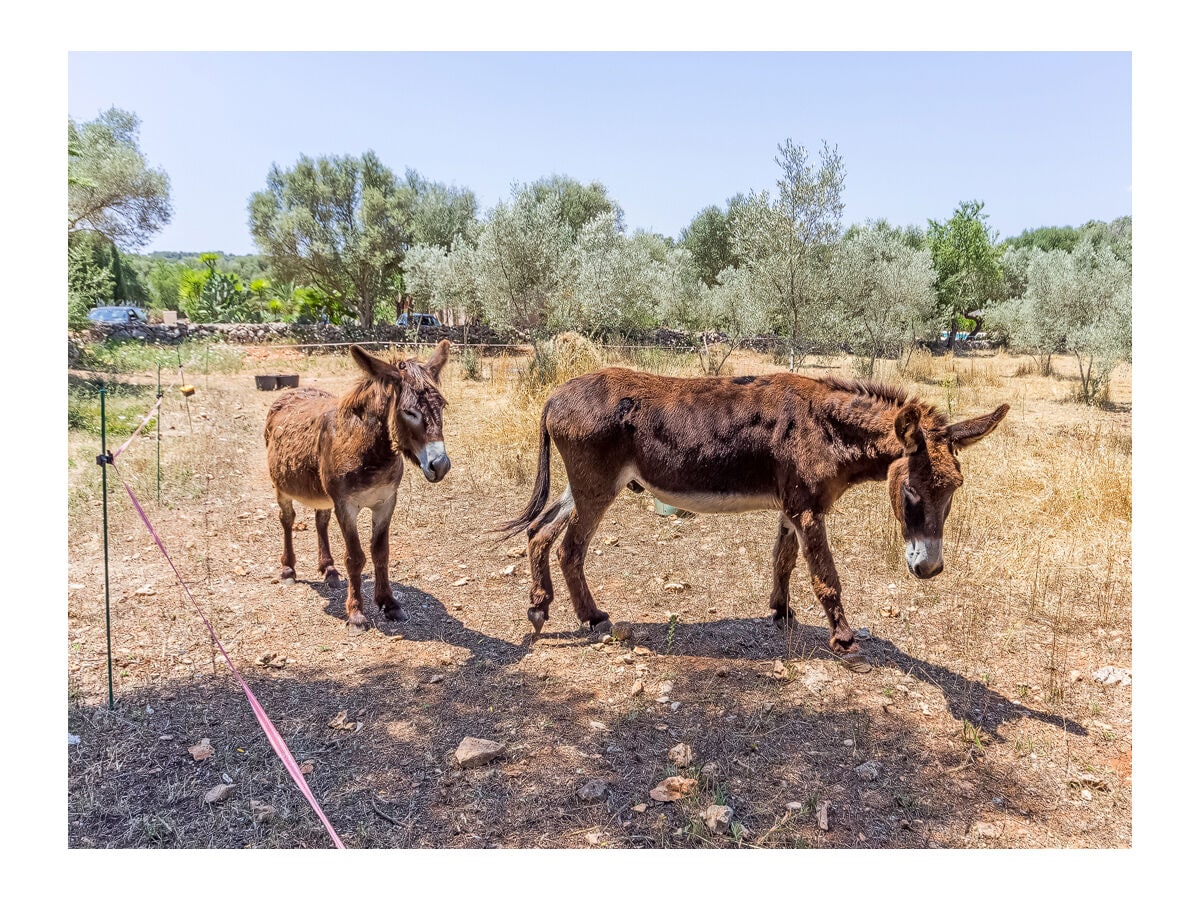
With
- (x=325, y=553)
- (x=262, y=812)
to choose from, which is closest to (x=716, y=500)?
(x=262, y=812)

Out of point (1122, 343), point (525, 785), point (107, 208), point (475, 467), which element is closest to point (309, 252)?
point (107, 208)

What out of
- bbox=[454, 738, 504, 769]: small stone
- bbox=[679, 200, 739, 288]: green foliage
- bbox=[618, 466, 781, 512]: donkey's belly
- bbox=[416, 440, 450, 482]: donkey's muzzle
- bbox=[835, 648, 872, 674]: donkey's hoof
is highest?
bbox=[679, 200, 739, 288]: green foliage

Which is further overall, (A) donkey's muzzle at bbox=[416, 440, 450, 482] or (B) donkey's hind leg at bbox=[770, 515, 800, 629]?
(B) donkey's hind leg at bbox=[770, 515, 800, 629]

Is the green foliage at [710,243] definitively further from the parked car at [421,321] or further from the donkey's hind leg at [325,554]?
the donkey's hind leg at [325,554]

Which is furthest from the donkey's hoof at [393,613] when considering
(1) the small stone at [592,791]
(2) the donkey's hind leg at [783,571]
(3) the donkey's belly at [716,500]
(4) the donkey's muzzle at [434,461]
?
(2) the donkey's hind leg at [783,571]

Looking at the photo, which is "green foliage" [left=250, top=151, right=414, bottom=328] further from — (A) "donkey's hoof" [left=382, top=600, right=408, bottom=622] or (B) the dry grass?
(A) "donkey's hoof" [left=382, top=600, right=408, bottom=622]

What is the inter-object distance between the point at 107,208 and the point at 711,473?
23.5 meters

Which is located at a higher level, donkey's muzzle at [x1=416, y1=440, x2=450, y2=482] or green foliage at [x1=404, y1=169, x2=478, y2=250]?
green foliage at [x1=404, y1=169, x2=478, y2=250]

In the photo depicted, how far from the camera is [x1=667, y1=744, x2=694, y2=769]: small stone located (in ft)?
12.1

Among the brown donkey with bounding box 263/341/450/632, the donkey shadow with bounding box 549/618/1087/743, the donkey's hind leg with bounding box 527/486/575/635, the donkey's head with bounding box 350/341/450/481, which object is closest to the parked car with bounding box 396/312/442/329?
the brown donkey with bounding box 263/341/450/632

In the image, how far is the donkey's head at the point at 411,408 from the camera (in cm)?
451

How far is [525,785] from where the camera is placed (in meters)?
3.51

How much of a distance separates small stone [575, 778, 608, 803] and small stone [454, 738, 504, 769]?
0.52m

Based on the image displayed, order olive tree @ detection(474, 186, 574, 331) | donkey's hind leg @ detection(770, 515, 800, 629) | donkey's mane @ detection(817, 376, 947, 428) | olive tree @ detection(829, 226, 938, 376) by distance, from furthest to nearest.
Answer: olive tree @ detection(829, 226, 938, 376) → olive tree @ detection(474, 186, 574, 331) → donkey's hind leg @ detection(770, 515, 800, 629) → donkey's mane @ detection(817, 376, 947, 428)
